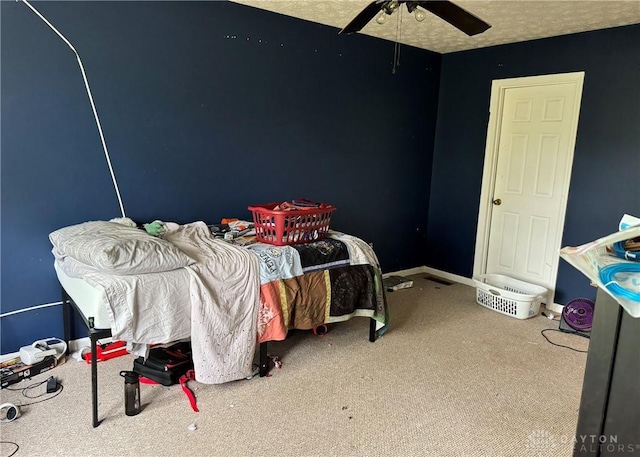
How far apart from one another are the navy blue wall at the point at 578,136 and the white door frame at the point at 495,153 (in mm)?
44

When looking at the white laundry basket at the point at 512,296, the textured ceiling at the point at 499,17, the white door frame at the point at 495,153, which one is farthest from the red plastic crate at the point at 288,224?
the white door frame at the point at 495,153

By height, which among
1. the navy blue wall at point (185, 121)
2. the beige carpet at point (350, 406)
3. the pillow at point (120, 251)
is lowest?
the beige carpet at point (350, 406)

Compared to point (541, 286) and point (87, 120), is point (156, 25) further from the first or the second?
point (541, 286)

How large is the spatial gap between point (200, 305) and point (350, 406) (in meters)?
0.98

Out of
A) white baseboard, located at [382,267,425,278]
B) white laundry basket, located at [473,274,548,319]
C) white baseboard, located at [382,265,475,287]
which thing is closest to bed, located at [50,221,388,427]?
white laundry basket, located at [473,274,548,319]

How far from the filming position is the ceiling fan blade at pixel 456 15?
1986 mm

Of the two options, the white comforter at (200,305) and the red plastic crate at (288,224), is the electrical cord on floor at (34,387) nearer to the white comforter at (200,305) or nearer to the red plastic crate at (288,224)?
the white comforter at (200,305)

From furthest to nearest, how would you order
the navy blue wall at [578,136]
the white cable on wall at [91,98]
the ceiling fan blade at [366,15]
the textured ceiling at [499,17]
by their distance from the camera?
1. the navy blue wall at [578,136]
2. the textured ceiling at [499,17]
3. the white cable on wall at [91,98]
4. the ceiling fan blade at [366,15]

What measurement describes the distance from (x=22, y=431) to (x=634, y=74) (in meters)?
4.59

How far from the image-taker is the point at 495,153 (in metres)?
4.42

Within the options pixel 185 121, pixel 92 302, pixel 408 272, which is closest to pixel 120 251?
pixel 92 302

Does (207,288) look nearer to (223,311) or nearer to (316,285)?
(223,311)

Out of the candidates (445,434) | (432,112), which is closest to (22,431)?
(445,434)

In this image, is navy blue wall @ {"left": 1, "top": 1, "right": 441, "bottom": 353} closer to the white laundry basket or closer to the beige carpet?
the beige carpet
